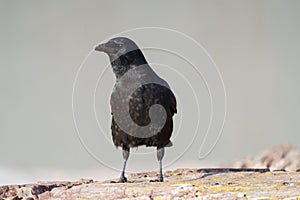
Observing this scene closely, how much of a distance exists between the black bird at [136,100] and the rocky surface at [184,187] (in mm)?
145

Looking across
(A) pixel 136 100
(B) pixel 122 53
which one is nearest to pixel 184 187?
(A) pixel 136 100

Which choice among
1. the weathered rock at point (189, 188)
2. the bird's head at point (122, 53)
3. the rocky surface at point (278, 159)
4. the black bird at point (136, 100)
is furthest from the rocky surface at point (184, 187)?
the rocky surface at point (278, 159)

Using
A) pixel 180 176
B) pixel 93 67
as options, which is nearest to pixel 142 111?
pixel 180 176

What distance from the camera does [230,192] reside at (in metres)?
1.89

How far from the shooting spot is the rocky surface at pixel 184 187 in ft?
6.19

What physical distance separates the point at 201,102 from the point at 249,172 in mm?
571

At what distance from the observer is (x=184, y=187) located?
76.2 inches

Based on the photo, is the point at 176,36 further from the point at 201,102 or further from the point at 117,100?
the point at 117,100

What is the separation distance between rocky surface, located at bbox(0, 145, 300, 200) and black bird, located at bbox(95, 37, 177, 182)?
15 centimetres

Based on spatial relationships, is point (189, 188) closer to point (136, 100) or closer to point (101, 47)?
point (136, 100)

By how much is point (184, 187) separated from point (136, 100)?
0.40 metres

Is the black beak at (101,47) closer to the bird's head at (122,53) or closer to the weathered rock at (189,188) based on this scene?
the bird's head at (122,53)

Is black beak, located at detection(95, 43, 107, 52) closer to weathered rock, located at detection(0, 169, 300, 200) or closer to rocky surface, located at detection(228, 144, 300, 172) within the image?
weathered rock, located at detection(0, 169, 300, 200)

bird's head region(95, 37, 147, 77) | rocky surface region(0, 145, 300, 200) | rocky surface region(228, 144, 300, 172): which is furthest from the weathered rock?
rocky surface region(228, 144, 300, 172)
